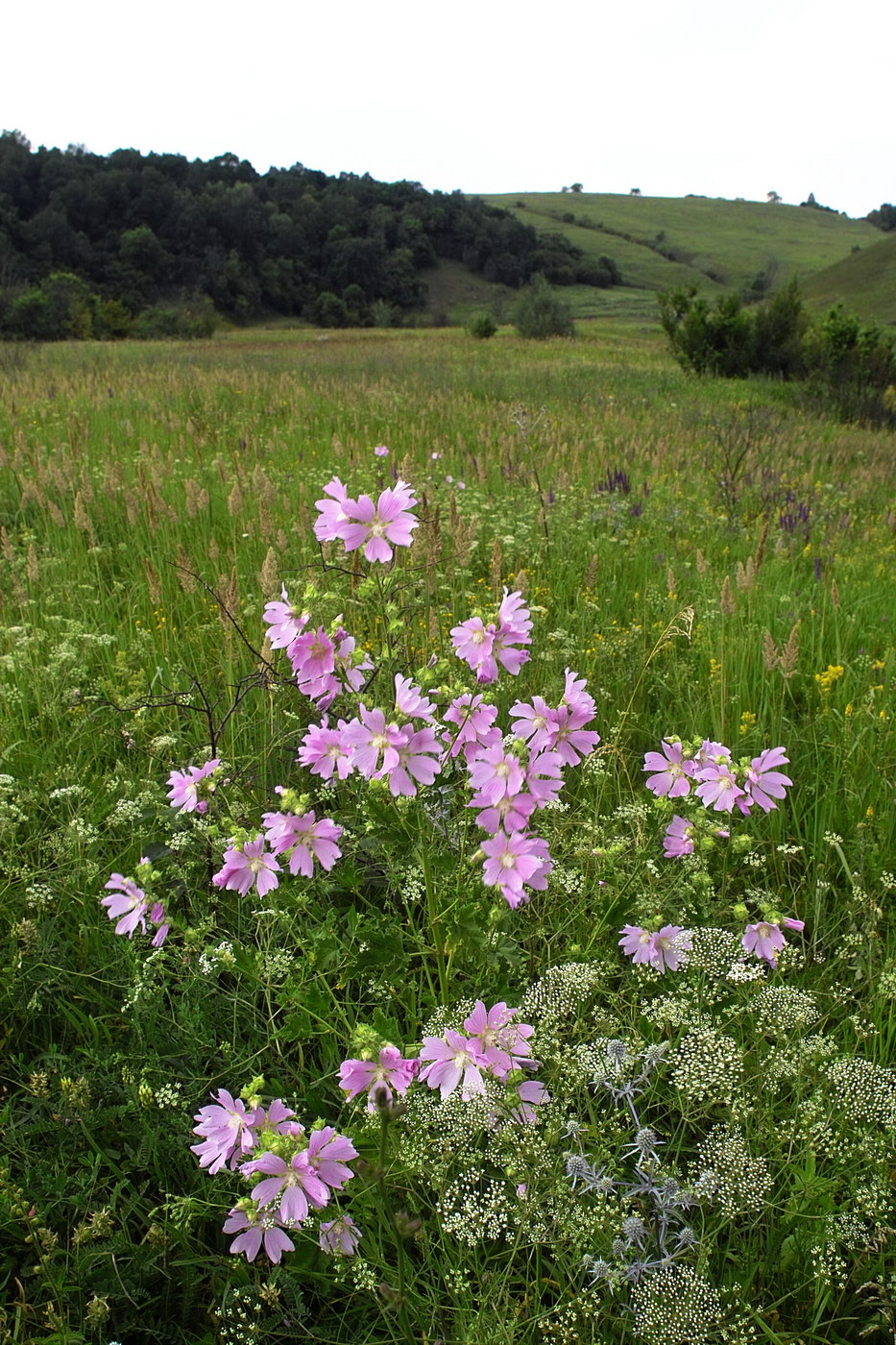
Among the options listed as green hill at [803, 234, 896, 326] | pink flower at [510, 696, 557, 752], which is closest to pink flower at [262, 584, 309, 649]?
pink flower at [510, 696, 557, 752]

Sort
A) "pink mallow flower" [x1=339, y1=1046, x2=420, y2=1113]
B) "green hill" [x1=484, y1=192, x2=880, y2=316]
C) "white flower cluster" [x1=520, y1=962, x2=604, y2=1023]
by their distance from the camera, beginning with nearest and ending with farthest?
"pink mallow flower" [x1=339, y1=1046, x2=420, y2=1113], "white flower cluster" [x1=520, y1=962, x2=604, y2=1023], "green hill" [x1=484, y1=192, x2=880, y2=316]

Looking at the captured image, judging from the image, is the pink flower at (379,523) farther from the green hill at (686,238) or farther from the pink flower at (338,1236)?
the green hill at (686,238)

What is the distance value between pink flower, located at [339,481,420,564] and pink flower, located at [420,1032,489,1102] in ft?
2.75

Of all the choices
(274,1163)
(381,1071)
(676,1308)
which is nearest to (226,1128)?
(274,1163)

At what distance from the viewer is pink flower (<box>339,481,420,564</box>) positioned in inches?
56.6

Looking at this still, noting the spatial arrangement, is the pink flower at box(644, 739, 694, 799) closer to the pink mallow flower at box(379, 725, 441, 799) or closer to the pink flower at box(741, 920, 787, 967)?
the pink flower at box(741, 920, 787, 967)

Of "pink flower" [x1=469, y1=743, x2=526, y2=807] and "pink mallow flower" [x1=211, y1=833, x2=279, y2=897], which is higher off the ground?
"pink flower" [x1=469, y1=743, x2=526, y2=807]

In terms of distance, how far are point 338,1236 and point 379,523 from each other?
121cm

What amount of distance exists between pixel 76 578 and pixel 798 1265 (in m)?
3.60

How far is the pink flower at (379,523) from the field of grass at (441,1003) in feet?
0.48

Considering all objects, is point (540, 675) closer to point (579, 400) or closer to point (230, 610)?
point (230, 610)

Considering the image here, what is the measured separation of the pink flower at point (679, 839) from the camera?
5.50ft

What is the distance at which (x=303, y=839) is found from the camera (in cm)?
137

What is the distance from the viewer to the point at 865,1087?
57.6 inches
